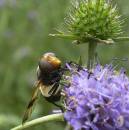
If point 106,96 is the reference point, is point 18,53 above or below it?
below

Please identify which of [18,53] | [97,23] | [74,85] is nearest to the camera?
[74,85]

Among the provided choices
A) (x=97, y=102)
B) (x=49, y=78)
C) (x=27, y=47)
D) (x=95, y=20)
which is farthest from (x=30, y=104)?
(x=27, y=47)

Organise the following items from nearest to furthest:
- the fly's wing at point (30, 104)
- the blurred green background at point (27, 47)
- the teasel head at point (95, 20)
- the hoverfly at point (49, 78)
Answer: the fly's wing at point (30, 104)
the hoverfly at point (49, 78)
the teasel head at point (95, 20)
the blurred green background at point (27, 47)

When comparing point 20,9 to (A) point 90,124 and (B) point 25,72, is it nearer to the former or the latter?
(B) point 25,72

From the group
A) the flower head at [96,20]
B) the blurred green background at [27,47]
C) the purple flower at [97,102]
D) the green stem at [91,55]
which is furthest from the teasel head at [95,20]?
the blurred green background at [27,47]

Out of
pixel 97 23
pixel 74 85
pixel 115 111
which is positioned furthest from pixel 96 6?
pixel 115 111

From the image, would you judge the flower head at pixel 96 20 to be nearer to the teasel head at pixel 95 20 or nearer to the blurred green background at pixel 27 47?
the teasel head at pixel 95 20
